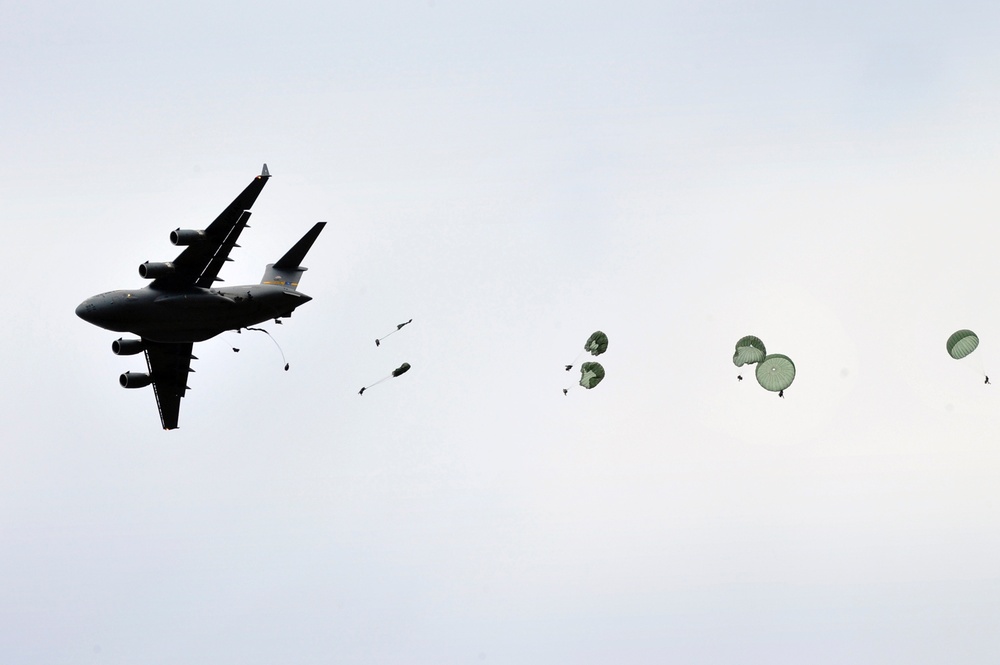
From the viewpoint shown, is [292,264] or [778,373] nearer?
[778,373]

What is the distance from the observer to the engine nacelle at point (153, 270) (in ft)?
244

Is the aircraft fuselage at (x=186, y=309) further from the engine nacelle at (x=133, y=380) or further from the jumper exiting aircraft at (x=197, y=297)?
the engine nacelle at (x=133, y=380)

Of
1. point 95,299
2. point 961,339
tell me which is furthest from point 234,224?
point 961,339

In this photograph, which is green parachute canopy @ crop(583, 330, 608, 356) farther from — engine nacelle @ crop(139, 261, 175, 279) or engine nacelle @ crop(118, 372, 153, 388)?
engine nacelle @ crop(118, 372, 153, 388)

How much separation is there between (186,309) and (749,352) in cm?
3301

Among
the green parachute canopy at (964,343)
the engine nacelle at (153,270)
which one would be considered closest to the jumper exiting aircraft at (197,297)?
the engine nacelle at (153,270)

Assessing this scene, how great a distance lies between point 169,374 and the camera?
86.2 metres

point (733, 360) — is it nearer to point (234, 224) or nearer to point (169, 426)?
point (234, 224)

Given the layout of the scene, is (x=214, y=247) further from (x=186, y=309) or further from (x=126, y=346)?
(x=126, y=346)

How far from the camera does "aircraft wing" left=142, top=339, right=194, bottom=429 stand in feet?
279

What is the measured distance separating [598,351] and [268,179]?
71.0 ft

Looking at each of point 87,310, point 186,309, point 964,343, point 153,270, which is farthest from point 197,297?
point 964,343

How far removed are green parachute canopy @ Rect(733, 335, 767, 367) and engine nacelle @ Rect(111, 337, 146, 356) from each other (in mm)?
37759

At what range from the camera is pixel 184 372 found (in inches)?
3406
